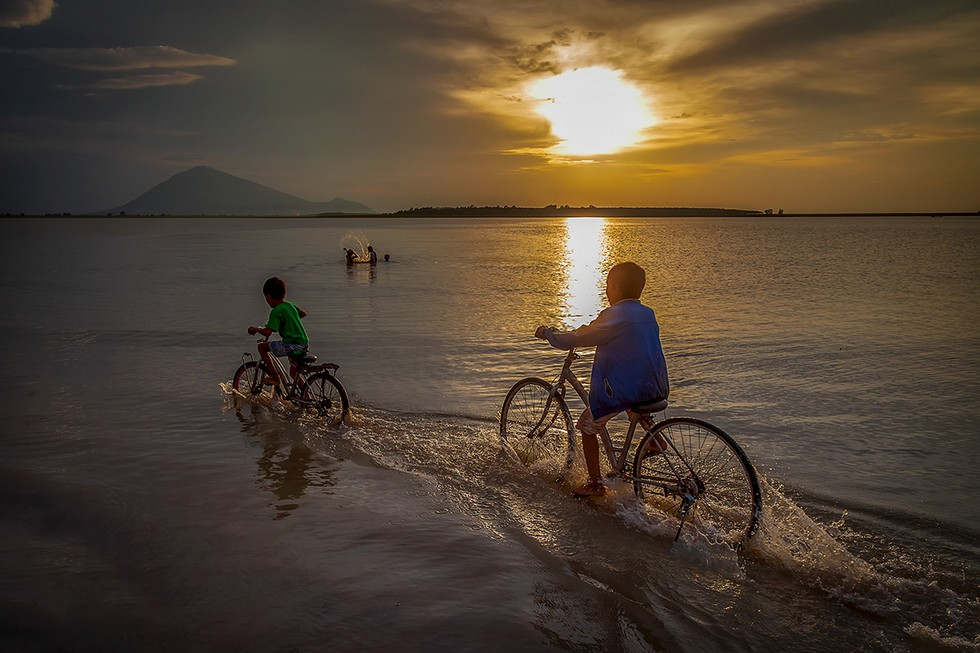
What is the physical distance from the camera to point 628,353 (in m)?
5.17

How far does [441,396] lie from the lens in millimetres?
10117

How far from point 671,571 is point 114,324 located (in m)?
18.1

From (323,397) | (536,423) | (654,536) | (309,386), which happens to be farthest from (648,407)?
(309,386)

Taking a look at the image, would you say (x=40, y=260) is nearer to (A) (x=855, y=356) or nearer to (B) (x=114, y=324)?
(B) (x=114, y=324)

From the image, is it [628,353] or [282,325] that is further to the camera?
[282,325]

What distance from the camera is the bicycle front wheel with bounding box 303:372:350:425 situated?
330 inches

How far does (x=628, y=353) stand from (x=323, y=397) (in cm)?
495

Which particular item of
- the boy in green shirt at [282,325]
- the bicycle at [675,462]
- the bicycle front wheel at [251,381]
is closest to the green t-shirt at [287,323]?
the boy in green shirt at [282,325]

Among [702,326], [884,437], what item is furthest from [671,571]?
[702,326]

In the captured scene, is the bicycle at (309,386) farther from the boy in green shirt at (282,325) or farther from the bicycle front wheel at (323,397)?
the boy in green shirt at (282,325)

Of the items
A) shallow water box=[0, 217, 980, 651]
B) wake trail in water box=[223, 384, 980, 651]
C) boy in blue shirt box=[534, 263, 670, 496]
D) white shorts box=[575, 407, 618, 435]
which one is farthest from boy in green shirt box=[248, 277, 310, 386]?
boy in blue shirt box=[534, 263, 670, 496]

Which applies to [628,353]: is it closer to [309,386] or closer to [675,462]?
[675,462]

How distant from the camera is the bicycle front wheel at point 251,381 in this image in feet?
30.8

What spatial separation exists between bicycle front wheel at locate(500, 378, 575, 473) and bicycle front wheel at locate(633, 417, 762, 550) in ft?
3.88
